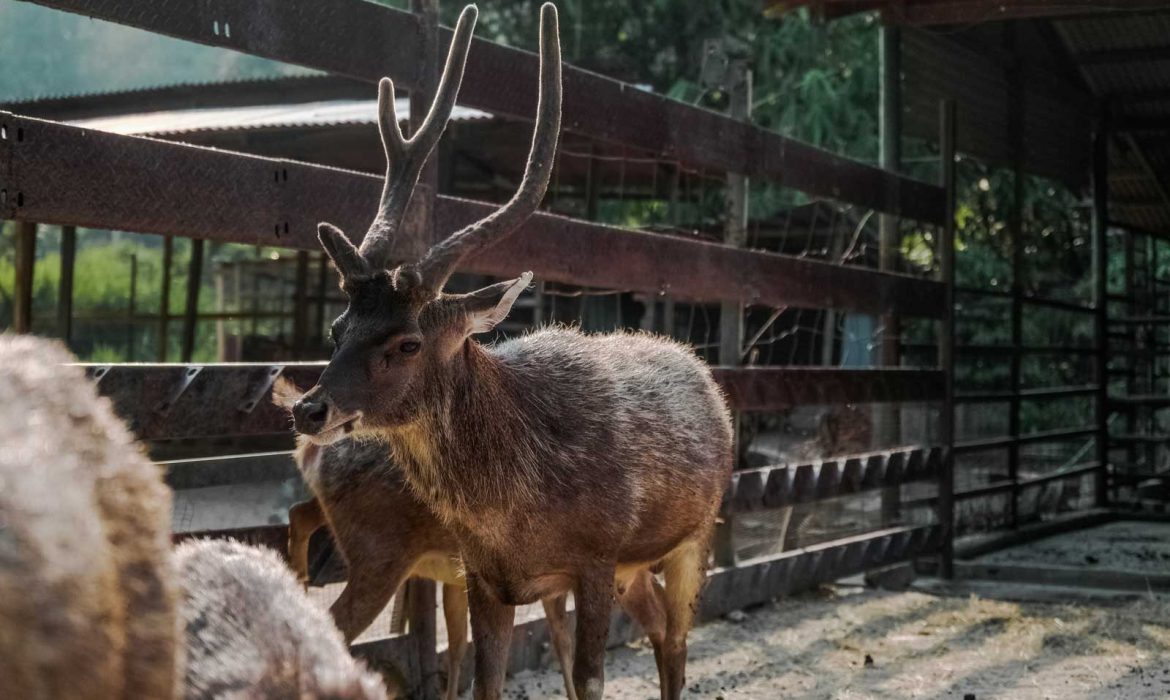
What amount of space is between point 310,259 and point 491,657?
1222 centimetres

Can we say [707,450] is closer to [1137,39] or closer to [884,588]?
[884,588]

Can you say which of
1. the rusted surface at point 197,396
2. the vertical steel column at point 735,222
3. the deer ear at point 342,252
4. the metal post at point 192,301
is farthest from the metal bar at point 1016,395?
the metal post at point 192,301

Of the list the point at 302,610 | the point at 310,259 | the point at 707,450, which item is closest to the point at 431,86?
the point at 707,450

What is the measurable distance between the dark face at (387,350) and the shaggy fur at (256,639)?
1.29 metres

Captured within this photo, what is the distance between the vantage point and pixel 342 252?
4.44 metres

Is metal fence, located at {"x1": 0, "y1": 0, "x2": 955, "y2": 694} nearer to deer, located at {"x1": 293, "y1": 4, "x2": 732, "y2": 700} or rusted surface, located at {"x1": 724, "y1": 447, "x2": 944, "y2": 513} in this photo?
rusted surface, located at {"x1": 724, "y1": 447, "x2": 944, "y2": 513}

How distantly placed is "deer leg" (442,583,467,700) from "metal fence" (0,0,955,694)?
0.43 feet

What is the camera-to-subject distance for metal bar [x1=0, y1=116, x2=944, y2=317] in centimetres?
418

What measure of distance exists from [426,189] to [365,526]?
4.35ft

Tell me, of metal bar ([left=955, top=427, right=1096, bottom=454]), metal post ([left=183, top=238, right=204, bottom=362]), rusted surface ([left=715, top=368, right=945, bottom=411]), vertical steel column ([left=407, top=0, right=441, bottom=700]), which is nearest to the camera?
vertical steel column ([left=407, top=0, right=441, bottom=700])

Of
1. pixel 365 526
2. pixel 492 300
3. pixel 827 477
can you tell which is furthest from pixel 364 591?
pixel 827 477

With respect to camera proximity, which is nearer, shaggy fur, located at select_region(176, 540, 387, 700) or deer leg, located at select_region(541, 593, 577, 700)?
shaggy fur, located at select_region(176, 540, 387, 700)

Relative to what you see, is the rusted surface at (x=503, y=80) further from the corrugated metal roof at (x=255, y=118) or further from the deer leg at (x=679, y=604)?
the corrugated metal roof at (x=255, y=118)

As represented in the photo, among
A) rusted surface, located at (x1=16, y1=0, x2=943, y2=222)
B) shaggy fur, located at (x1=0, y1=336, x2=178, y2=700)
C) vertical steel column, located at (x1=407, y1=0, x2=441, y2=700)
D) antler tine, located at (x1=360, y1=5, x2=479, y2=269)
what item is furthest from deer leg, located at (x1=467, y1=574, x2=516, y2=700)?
shaggy fur, located at (x1=0, y1=336, x2=178, y2=700)
